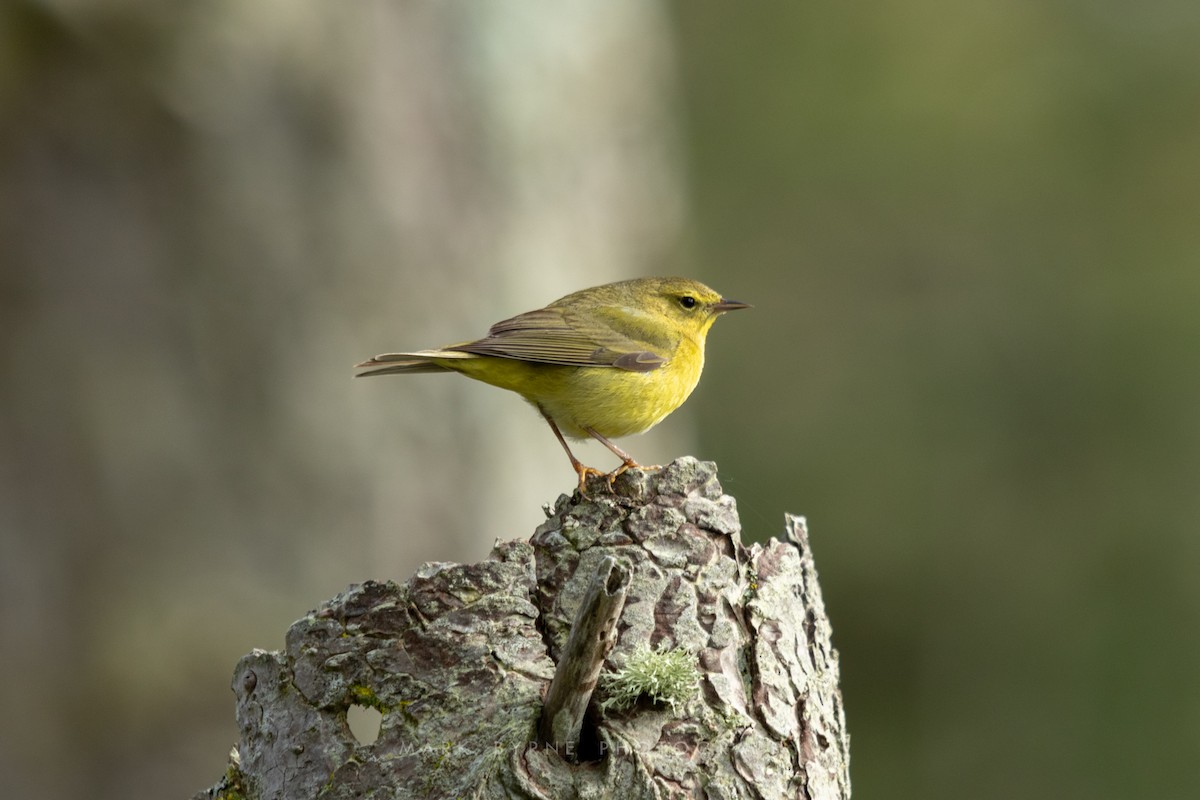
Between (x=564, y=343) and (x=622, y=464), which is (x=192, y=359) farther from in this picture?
(x=622, y=464)

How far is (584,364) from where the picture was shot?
5.23 meters

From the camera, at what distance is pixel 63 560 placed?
5590 millimetres

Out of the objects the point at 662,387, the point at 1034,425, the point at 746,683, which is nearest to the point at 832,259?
the point at 1034,425

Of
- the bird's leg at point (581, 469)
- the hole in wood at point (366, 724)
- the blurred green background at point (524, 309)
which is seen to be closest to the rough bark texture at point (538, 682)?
the bird's leg at point (581, 469)

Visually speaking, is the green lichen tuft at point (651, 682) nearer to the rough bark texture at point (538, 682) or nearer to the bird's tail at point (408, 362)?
the rough bark texture at point (538, 682)

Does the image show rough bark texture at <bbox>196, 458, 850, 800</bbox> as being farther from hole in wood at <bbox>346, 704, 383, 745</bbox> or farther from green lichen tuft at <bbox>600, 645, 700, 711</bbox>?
hole in wood at <bbox>346, 704, 383, 745</bbox>

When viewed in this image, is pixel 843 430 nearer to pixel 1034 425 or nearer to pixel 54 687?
pixel 1034 425

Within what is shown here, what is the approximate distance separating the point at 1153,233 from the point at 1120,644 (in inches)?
155

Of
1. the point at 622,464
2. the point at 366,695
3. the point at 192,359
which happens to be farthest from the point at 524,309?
the point at 366,695

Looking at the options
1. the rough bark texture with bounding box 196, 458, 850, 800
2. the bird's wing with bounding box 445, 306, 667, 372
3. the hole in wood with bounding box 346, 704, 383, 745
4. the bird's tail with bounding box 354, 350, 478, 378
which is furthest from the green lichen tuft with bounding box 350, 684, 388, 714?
the hole in wood with bounding box 346, 704, 383, 745

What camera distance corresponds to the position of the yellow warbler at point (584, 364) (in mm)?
5031

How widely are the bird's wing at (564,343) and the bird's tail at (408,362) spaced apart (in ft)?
0.28

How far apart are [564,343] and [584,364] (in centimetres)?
12

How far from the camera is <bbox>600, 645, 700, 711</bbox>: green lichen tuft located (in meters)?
3.20
